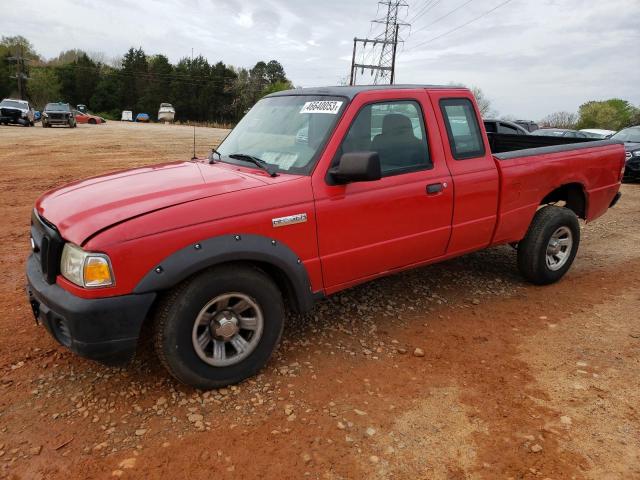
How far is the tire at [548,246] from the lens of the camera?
15.3ft

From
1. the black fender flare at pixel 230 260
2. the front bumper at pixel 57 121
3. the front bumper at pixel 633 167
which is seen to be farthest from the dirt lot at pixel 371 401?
the front bumper at pixel 57 121

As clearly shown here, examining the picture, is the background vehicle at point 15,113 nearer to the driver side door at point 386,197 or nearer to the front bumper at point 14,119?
the front bumper at point 14,119

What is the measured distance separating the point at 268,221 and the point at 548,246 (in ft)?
10.5

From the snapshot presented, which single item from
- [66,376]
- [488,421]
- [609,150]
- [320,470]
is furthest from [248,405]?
[609,150]

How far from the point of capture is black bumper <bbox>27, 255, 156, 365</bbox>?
253cm

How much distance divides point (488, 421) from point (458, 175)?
6.31 ft

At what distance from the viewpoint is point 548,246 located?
4812 millimetres

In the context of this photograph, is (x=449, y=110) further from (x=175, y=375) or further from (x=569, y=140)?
(x=175, y=375)

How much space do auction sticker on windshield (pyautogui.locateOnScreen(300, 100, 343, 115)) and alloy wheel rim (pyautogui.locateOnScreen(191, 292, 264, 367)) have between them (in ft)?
4.81

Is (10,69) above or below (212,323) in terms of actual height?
above

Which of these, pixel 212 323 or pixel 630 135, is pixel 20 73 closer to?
pixel 630 135

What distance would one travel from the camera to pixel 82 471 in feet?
7.81

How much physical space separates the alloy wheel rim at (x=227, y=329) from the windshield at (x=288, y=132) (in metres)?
0.97

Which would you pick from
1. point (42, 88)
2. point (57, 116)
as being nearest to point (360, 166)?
point (57, 116)
